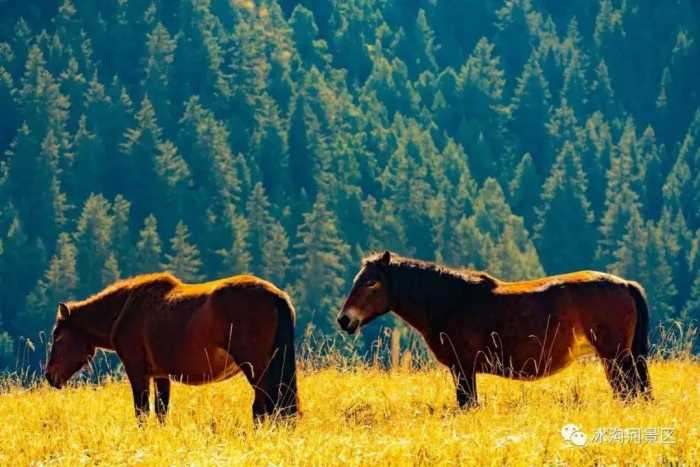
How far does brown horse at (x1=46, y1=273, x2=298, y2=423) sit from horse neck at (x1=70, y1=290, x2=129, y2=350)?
0.01 metres

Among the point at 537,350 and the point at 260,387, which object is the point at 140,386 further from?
the point at 537,350

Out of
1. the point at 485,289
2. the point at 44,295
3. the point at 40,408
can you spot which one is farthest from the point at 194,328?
the point at 44,295

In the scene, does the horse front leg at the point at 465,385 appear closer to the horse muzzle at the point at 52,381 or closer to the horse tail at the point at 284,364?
the horse tail at the point at 284,364

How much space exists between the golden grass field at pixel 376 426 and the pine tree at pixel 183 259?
15568 centimetres

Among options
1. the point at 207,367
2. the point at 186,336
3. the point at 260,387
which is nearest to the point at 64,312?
the point at 186,336

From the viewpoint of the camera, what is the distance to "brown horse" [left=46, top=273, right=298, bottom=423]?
39.9ft

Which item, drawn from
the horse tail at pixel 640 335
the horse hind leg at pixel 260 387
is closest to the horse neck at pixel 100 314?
the horse hind leg at pixel 260 387

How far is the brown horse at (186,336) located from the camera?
39.9 ft

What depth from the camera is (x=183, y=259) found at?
175 m

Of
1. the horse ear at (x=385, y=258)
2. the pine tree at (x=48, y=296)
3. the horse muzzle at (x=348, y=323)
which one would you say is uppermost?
the horse ear at (x=385, y=258)

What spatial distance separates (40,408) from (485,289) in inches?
182

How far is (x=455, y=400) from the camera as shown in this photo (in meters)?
13.3

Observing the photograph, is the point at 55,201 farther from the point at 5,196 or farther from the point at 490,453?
the point at 490,453

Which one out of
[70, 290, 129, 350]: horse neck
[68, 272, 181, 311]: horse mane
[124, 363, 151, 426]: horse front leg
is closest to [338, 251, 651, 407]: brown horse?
[68, 272, 181, 311]: horse mane
